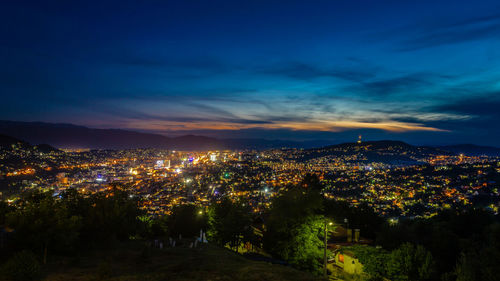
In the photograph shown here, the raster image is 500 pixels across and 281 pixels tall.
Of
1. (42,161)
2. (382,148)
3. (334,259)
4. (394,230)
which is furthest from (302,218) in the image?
(382,148)

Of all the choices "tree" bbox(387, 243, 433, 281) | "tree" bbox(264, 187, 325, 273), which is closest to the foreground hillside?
"tree" bbox(387, 243, 433, 281)

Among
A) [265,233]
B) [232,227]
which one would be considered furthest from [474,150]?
[232,227]

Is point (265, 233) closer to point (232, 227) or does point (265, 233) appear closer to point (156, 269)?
point (232, 227)

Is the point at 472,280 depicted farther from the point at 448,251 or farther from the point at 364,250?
the point at 448,251

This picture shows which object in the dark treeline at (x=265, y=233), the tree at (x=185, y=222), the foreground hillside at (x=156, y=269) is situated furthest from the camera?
the tree at (x=185, y=222)

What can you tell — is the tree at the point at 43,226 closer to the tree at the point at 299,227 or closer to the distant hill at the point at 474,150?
the tree at the point at 299,227

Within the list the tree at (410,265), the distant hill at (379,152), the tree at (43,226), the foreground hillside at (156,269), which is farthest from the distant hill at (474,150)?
the tree at (43,226)
